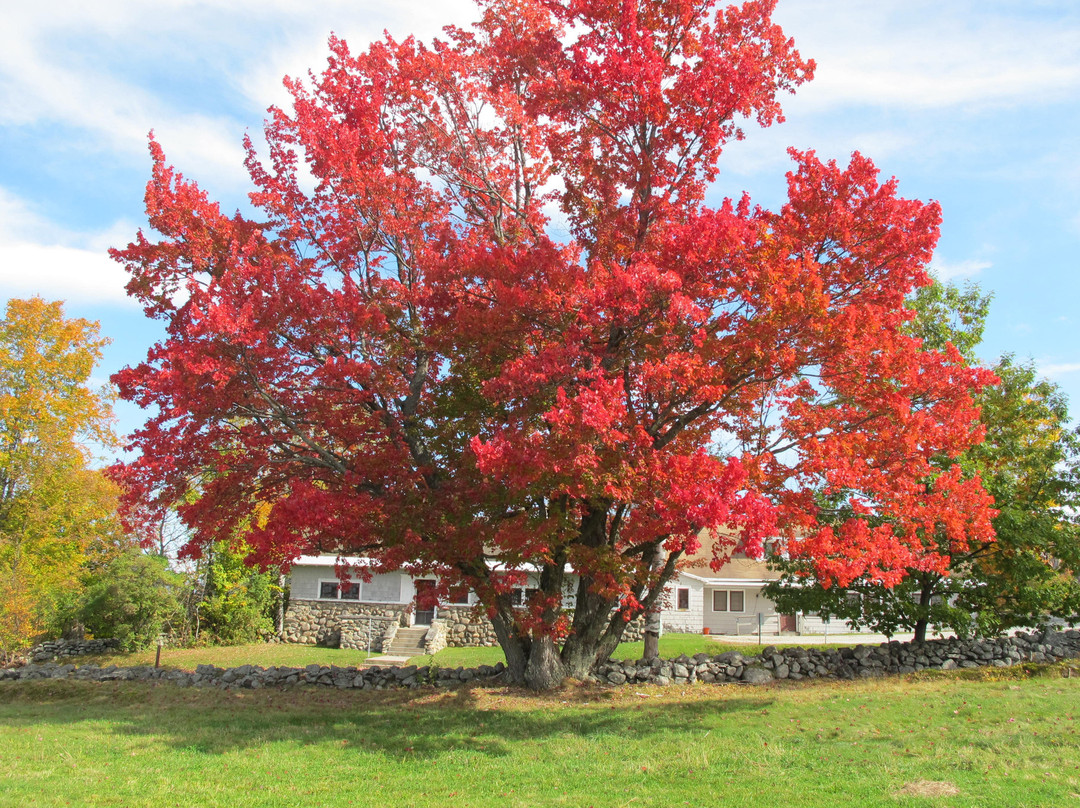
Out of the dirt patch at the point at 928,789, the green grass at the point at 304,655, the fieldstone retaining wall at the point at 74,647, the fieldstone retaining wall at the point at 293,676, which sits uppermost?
the dirt patch at the point at 928,789

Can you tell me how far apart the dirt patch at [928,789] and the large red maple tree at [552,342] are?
265cm

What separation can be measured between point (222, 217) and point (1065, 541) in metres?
18.3

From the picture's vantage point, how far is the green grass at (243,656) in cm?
2130

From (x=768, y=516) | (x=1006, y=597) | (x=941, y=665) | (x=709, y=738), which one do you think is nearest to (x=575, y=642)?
(x=709, y=738)

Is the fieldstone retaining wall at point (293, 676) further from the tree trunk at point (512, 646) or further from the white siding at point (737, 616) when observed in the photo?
the white siding at point (737, 616)

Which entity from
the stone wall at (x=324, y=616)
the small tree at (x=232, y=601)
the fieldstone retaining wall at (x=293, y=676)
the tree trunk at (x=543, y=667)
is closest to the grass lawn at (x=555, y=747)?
the tree trunk at (x=543, y=667)

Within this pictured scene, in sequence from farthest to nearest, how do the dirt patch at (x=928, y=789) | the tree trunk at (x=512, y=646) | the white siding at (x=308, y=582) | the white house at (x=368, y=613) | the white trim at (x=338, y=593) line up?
the white siding at (x=308, y=582), the white trim at (x=338, y=593), the white house at (x=368, y=613), the tree trunk at (x=512, y=646), the dirt patch at (x=928, y=789)

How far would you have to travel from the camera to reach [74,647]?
25.9 metres

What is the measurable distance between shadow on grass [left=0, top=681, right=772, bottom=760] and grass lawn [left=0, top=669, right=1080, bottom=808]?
0.18 ft

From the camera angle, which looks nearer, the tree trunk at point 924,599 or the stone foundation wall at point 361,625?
the tree trunk at point 924,599

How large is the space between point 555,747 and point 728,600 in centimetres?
2721

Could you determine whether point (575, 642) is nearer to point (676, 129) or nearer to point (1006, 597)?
point (676, 129)

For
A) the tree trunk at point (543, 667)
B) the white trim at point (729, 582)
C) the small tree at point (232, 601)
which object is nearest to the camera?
the tree trunk at point (543, 667)

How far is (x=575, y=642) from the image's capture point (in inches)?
537
